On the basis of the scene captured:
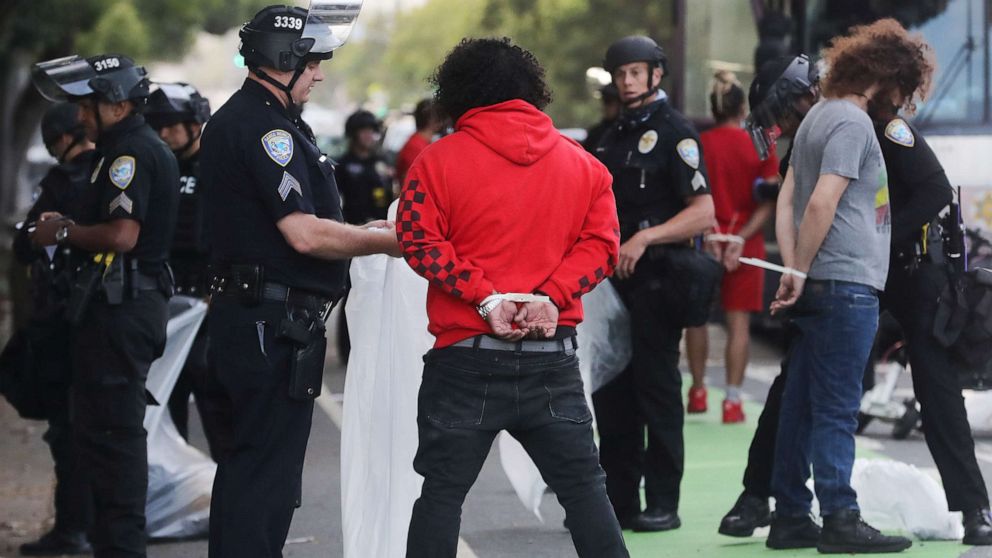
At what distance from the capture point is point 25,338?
6.44 metres

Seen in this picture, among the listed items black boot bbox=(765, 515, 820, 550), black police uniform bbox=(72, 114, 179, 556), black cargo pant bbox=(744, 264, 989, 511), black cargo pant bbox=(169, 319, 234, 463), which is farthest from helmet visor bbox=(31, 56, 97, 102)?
black boot bbox=(765, 515, 820, 550)

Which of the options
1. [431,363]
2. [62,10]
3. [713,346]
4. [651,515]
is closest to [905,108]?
[651,515]

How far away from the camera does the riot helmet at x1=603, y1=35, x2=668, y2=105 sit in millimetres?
6516

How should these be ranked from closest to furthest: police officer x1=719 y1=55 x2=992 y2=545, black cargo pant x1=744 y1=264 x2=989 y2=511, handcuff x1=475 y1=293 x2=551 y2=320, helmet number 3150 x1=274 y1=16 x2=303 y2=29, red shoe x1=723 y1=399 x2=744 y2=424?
1. handcuff x1=475 y1=293 x2=551 y2=320
2. helmet number 3150 x1=274 y1=16 x2=303 y2=29
3. police officer x1=719 y1=55 x2=992 y2=545
4. black cargo pant x1=744 y1=264 x2=989 y2=511
5. red shoe x1=723 y1=399 x2=744 y2=424

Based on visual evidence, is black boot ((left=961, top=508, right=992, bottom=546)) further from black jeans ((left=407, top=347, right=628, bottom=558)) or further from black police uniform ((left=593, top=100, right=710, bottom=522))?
black jeans ((left=407, top=347, right=628, bottom=558))

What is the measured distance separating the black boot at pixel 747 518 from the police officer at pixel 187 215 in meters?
2.23

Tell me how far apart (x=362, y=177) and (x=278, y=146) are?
751cm

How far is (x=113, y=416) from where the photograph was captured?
5.83m

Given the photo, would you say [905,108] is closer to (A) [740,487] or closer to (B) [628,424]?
(B) [628,424]

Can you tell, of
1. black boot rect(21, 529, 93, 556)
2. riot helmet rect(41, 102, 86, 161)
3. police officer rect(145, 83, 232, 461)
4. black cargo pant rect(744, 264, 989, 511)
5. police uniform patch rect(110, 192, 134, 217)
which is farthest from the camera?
police officer rect(145, 83, 232, 461)

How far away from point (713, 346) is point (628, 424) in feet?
24.2

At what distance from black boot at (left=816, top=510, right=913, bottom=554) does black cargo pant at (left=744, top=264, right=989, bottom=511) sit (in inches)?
15.8

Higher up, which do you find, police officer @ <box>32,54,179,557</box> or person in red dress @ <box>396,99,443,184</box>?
person in red dress @ <box>396,99,443,184</box>

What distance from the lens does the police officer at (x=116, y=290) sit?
5793 millimetres
